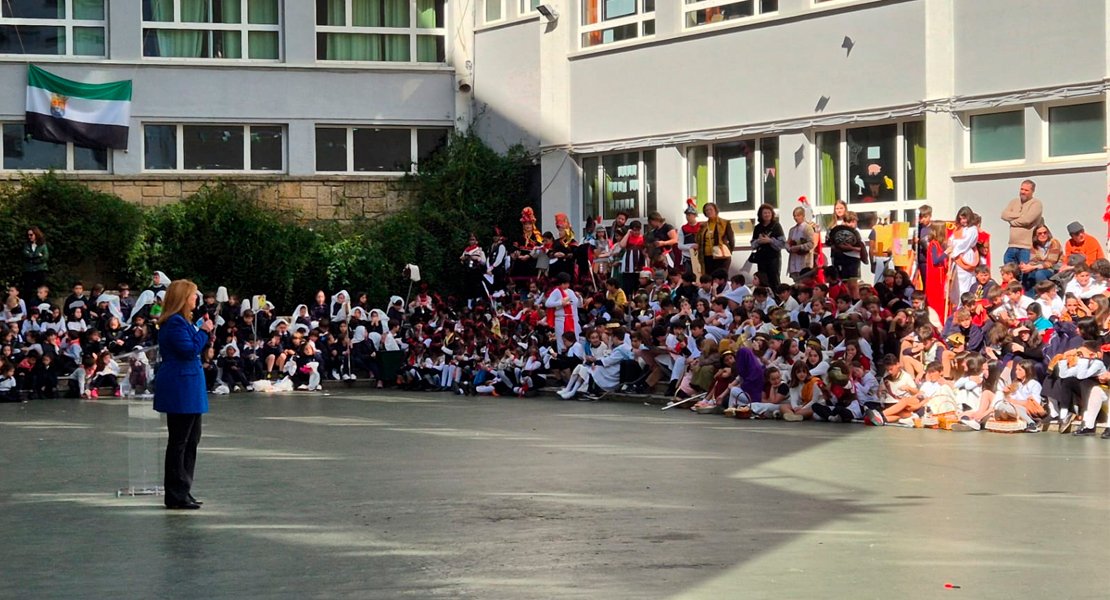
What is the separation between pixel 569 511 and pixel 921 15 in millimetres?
16859

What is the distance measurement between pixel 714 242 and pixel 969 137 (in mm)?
4761

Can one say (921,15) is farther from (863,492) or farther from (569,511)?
(569,511)

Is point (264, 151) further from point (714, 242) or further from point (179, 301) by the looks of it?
point (179, 301)

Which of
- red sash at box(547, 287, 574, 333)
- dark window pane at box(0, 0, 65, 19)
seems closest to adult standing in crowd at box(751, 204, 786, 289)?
red sash at box(547, 287, 574, 333)

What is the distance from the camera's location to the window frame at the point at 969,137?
24.1 m

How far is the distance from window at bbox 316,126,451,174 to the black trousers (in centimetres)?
2513

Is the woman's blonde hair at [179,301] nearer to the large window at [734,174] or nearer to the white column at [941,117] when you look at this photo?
the white column at [941,117]

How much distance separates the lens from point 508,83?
34.8 metres

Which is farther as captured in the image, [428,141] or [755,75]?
[428,141]

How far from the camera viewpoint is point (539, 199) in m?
34.3

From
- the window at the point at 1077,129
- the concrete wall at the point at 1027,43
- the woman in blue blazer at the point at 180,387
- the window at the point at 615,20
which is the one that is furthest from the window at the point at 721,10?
the woman in blue blazer at the point at 180,387

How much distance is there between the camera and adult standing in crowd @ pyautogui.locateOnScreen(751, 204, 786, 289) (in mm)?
25469

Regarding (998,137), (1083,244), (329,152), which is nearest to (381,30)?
(329,152)

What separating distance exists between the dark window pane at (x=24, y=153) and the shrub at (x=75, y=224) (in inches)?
46.9
